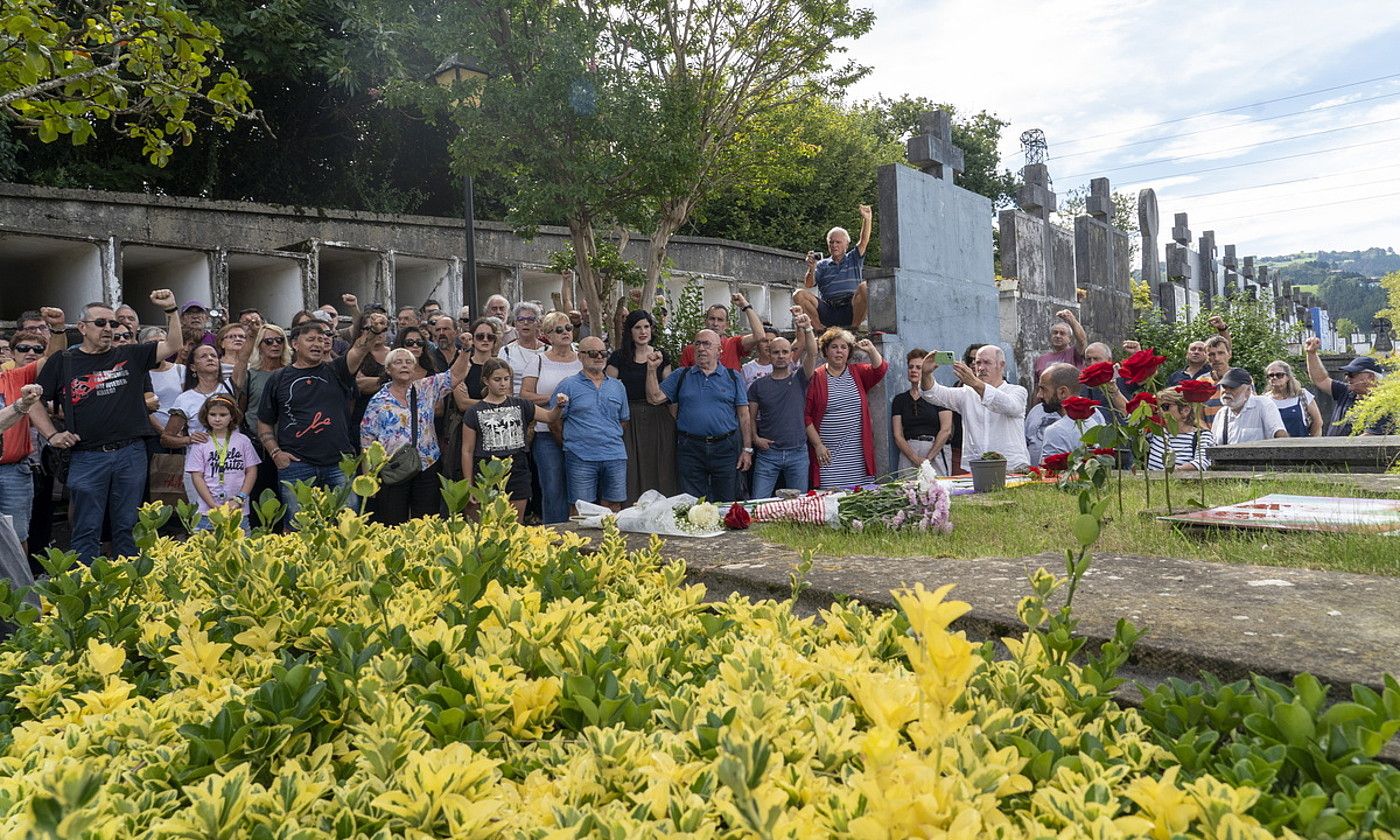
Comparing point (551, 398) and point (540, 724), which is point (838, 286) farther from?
point (540, 724)

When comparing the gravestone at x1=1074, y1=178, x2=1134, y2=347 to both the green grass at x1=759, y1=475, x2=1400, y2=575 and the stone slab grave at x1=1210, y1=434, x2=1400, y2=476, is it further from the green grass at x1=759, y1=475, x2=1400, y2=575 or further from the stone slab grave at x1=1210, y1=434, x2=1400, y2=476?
the green grass at x1=759, y1=475, x2=1400, y2=575

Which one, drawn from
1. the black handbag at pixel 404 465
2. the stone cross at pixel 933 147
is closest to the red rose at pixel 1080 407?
the black handbag at pixel 404 465

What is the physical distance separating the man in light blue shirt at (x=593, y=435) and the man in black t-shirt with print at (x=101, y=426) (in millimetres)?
2822

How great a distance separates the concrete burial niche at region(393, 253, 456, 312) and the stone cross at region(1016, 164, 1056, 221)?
333 inches

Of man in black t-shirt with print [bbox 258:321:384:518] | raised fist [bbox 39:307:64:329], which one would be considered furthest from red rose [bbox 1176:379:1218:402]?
raised fist [bbox 39:307:64:329]

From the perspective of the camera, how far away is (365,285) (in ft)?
49.6

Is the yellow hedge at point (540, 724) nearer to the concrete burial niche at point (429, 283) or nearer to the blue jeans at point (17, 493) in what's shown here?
the blue jeans at point (17, 493)

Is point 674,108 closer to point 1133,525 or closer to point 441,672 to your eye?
point 1133,525

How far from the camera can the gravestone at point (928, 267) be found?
11.0 meters

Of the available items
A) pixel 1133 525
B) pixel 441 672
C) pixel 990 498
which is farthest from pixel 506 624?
pixel 990 498

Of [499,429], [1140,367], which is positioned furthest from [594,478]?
[1140,367]

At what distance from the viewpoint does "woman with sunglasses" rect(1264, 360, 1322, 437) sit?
28.8 feet

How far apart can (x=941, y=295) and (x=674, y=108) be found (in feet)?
12.1

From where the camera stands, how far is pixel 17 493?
6.75 metres
